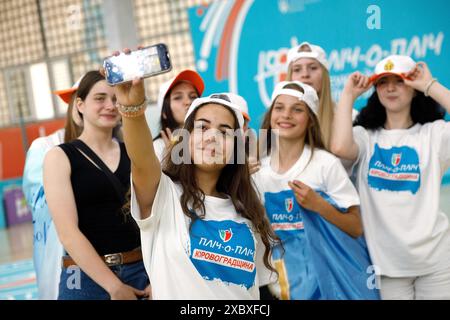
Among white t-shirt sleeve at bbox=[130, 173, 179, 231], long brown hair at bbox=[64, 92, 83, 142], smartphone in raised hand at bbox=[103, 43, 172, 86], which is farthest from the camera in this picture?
long brown hair at bbox=[64, 92, 83, 142]

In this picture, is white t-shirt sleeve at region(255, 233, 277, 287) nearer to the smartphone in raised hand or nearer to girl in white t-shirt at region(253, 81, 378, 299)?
girl in white t-shirt at region(253, 81, 378, 299)

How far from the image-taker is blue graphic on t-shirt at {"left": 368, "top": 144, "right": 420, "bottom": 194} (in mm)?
1612

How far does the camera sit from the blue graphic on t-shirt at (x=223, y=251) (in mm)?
1224

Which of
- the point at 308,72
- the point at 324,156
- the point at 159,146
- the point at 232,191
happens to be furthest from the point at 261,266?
the point at 308,72

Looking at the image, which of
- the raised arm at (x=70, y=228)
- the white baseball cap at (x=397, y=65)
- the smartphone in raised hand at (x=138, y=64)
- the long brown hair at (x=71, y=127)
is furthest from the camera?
the long brown hair at (x=71, y=127)

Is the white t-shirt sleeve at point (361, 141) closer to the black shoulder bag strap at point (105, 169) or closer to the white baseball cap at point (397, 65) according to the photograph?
the white baseball cap at point (397, 65)

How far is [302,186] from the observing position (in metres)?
1.60

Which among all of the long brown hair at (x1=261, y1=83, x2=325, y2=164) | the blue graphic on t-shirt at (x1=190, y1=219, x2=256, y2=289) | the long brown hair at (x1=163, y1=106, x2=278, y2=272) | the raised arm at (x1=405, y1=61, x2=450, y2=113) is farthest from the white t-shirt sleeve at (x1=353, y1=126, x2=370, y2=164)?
the blue graphic on t-shirt at (x1=190, y1=219, x2=256, y2=289)

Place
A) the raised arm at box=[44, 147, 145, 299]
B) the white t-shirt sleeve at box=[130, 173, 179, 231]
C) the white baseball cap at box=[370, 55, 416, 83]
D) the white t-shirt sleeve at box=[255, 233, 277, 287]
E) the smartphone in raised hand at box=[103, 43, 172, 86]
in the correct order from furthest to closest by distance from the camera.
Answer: the white baseball cap at box=[370, 55, 416, 83], the raised arm at box=[44, 147, 145, 299], the white t-shirt sleeve at box=[255, 233, 277, 287], the white t-shirt sleeve at box=[130, 173, 179, 231], the smartphone in raised hand at box=[103, 43, 172, 86]

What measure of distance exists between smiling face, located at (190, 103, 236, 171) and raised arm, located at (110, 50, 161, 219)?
0.44 feet

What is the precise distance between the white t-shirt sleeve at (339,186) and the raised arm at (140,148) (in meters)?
0.64

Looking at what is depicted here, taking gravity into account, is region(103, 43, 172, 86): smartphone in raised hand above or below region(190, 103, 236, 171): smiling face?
above

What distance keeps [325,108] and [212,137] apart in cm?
66

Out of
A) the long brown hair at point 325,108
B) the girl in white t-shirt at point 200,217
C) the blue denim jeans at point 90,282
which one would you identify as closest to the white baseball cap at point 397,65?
the long brown hair at point 325,108
